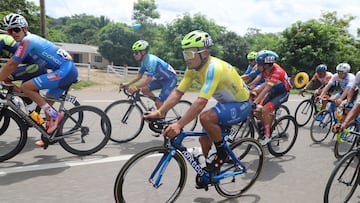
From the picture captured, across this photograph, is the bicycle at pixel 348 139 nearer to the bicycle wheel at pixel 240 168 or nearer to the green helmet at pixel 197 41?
the bicycle wheel at pixel 240 168

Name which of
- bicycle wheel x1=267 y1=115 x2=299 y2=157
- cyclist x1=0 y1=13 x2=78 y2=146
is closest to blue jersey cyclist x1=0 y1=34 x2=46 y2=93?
cyclist x1=0 y1=13 x2=78 y2=146

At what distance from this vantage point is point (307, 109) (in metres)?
8.72

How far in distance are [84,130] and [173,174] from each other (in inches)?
93.6

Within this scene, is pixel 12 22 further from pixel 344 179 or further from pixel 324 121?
pixel 324 121

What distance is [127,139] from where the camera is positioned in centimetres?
606

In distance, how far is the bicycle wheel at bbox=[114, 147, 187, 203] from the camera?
2996 mm

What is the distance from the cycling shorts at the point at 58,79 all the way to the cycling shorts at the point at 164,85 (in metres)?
1.79

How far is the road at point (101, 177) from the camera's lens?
12.1ft

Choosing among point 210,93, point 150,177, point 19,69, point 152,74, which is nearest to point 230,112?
point 210,93

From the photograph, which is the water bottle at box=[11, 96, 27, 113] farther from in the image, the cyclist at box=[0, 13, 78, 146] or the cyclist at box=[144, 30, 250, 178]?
the cyclist at box=[144, 30, 250, 178]

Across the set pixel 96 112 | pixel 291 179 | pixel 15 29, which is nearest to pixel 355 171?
pixel 291 179

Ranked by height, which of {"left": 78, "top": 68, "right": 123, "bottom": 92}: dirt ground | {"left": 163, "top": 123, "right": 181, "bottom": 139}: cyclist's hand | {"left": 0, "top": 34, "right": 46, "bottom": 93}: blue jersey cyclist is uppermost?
{"left": 0, "top": 34, "right": 46, "bottom": 93}: blue jersey cyclist

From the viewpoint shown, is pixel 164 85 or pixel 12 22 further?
pixel 164 85

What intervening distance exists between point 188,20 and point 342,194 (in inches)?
1319
